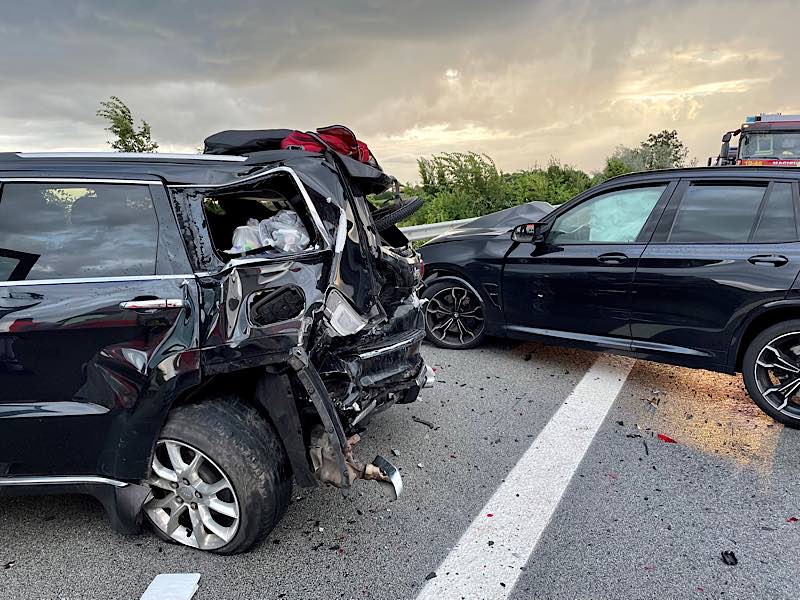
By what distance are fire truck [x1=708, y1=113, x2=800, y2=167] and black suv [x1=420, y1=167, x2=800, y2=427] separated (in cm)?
1067

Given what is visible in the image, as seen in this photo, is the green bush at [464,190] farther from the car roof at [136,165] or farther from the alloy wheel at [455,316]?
the car roof at [136,165]

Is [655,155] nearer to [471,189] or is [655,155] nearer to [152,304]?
[471,189]

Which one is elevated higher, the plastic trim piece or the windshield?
the plastic trim piece

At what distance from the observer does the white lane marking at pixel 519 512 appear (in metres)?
Answer: 2.51

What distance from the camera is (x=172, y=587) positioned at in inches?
97.3

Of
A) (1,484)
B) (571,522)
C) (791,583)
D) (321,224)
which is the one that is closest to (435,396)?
(571,522)

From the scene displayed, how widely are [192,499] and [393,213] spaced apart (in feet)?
6.63

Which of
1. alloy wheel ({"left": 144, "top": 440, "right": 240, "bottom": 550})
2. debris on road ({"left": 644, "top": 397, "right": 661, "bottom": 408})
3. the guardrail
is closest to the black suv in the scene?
debris on road ({"left": 644, "top": 397, "right": 661, "bottom": 408})

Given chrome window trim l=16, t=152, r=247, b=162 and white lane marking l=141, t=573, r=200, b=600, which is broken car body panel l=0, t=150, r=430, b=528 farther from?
white lane marking l=141, t=573, r=200, b=600

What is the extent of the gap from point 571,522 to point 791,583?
0.94m

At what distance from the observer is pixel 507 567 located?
2605 millimetres

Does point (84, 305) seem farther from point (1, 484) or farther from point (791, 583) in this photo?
point (791, 583)

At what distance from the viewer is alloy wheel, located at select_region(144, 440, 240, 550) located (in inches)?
103

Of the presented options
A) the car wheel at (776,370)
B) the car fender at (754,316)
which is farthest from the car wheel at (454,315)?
the car wheel at (776,370)
